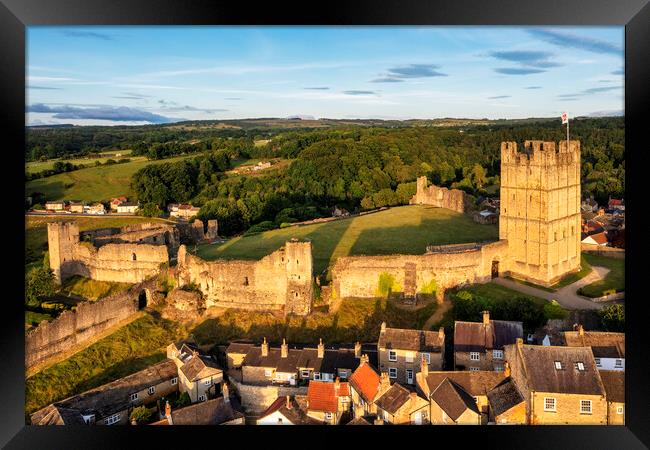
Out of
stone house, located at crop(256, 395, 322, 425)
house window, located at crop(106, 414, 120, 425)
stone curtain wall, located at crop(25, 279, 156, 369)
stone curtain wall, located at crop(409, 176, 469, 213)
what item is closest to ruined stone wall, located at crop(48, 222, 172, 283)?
stone curtain wall, located at crop(25, 279, 156, 369)

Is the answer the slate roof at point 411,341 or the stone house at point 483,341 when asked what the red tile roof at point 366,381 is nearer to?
the slate roof at point 411,341

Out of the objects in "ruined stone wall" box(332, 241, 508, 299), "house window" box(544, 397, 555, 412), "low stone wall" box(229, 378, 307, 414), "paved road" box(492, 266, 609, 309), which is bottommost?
"low stone wall" box(229, 378, 307, 414)

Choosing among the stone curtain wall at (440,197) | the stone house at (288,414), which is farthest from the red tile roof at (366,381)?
the stone curtain wall at (440,197)

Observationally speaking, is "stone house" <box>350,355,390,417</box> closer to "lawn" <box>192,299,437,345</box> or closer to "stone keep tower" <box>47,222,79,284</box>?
"lawn" <box>192,299,437,345</box>

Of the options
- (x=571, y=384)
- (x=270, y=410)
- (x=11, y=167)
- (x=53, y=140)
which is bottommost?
(x=270, y=410)

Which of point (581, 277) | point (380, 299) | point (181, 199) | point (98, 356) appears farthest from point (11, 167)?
point (181, 199)

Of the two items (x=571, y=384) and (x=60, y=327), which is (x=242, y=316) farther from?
(x=571, y=384)
